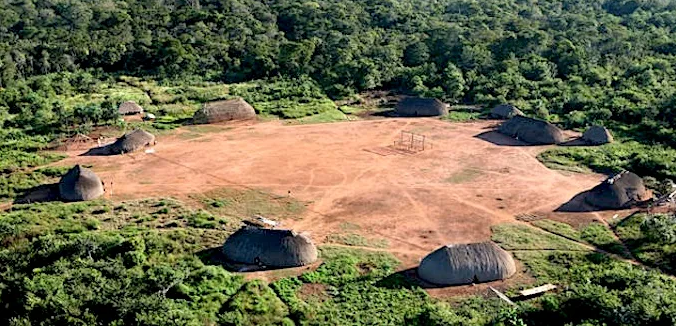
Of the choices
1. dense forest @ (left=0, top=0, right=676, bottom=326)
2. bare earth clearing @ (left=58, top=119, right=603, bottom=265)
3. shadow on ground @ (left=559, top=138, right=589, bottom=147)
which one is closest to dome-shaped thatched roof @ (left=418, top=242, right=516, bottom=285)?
dense forest @ (left=0, top=0, right=676, bottom=326)

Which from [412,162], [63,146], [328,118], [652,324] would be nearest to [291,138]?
[328,118]

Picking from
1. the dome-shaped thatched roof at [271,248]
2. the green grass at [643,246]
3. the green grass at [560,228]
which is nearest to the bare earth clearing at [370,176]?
the green grass at [560,228]

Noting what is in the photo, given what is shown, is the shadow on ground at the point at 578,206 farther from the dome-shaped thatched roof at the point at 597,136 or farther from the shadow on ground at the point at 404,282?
the shadow on ground at the point at 404,282

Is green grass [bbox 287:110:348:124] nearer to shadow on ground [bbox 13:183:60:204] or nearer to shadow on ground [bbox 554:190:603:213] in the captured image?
shadow on ground [bbox 13:183:60:204]

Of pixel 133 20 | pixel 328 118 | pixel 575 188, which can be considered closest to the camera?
pixel 575 188

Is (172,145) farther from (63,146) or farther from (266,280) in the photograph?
(266,280)

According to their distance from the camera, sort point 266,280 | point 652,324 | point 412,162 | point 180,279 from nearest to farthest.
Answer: point 652,324, point 180,279, point 266,280, point 412,162
